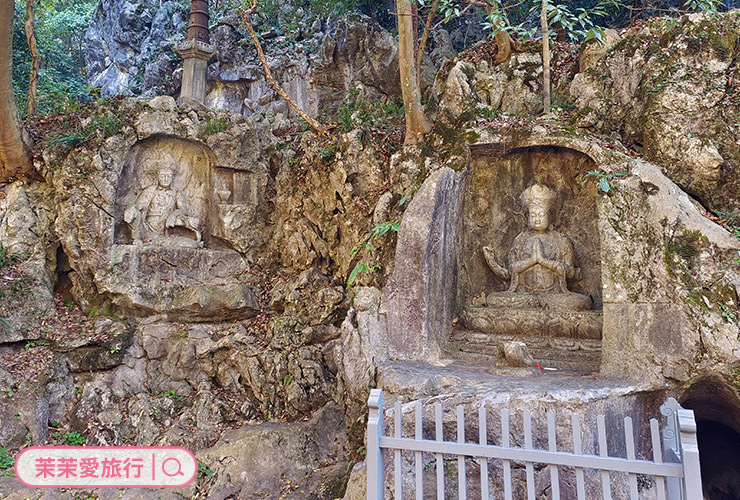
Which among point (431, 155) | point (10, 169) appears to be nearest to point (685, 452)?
point (431, 155)

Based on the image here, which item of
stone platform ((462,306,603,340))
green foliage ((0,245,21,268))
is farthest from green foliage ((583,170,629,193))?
green foliage ((0,245,21,268))

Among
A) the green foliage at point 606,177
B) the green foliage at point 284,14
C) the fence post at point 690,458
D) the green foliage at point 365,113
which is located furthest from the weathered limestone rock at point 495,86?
the green foliage at point 284,14

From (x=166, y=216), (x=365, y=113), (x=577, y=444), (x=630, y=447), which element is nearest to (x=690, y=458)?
(x=630, y=447)

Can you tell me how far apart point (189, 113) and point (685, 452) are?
29.0 ft

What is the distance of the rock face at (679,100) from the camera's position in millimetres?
5207

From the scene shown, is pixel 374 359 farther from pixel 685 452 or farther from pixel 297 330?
pixel 685 452

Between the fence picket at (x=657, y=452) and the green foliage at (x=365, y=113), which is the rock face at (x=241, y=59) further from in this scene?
the fence picket at (x=657, y=452)

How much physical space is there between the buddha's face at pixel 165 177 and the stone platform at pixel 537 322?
6098 mm

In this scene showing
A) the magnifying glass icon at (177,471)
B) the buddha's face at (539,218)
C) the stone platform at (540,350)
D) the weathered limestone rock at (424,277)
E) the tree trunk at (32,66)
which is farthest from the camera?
the tree trunk at (32,66)

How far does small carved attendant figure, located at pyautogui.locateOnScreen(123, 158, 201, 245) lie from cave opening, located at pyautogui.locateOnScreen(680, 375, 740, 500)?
8.11 m

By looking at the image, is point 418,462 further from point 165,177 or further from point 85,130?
point 85,130

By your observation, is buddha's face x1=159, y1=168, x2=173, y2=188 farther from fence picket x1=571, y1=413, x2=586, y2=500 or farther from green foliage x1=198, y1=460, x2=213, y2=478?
fence picket x1=571, y1=413, x2=586, y2=500

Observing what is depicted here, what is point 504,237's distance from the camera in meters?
6.80

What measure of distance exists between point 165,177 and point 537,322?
6998 millimetres
